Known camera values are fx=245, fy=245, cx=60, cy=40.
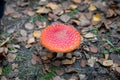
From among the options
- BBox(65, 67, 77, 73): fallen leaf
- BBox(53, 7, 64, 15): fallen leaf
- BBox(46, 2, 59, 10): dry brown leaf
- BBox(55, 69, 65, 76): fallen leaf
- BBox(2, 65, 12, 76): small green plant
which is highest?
BBox(46, 2, 59, 10): dry brown leaf

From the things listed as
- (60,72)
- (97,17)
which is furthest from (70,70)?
(97,17)

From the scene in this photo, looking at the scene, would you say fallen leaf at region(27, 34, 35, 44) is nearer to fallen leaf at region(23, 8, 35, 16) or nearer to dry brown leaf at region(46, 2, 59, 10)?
fallen leaf at region(23, 8, 35, 16)

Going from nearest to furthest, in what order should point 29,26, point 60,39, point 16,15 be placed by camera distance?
point 60,39
point 29,26
point 16,15

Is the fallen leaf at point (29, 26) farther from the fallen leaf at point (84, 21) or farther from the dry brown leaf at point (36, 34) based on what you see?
the fallen leaf at point (84, 21)

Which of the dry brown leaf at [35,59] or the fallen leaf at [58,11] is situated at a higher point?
the fallen leaf at [58,11]

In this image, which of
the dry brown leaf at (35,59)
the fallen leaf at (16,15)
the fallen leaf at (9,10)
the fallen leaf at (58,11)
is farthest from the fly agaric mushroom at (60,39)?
the fallen leaf at (9,10)

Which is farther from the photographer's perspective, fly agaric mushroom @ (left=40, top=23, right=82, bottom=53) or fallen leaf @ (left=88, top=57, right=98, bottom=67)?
fallen leaf @ (left=88, top=57, right=98, bottom=67)

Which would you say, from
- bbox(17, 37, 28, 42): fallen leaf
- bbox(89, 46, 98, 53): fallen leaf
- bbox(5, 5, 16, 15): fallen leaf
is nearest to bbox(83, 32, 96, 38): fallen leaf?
bbox(89, 46, 98, 53): fallen leaf

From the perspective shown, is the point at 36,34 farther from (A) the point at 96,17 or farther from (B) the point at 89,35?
(A) the point at 96,17
